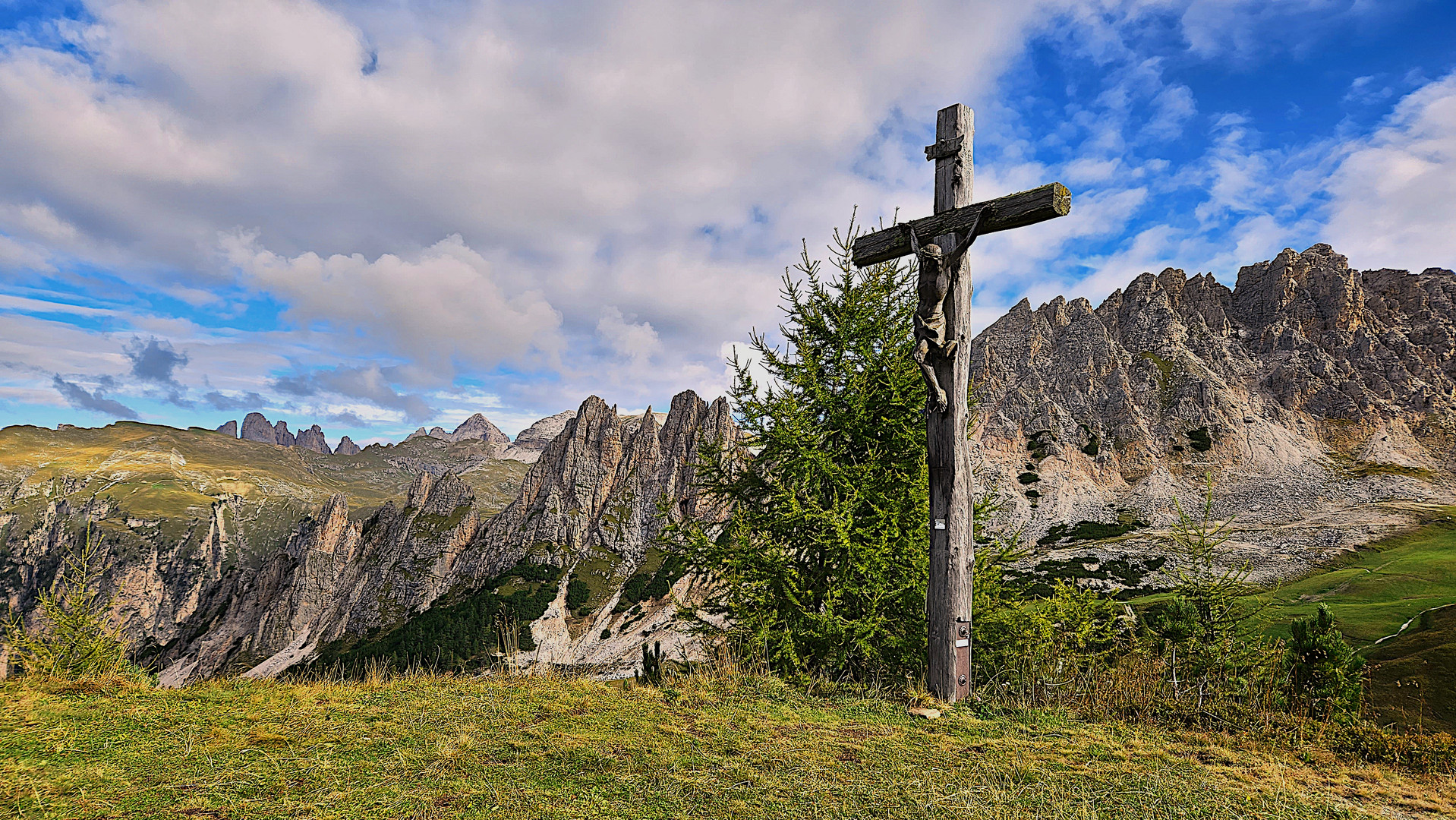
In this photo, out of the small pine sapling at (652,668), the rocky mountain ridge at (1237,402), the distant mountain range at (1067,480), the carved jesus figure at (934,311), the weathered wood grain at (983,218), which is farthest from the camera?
the rocky mountain ridge at (1237,402)

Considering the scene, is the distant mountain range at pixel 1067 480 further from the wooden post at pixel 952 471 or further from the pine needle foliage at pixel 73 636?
the wooden post at pixel 952 471

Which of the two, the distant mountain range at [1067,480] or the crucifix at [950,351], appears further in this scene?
the distant mountain range at [1067,480]

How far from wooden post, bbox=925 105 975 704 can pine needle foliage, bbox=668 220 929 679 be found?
158cm

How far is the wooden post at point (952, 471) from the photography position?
8156mm

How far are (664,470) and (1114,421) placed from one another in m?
109

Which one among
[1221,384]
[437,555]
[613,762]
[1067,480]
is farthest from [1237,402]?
[437,555]

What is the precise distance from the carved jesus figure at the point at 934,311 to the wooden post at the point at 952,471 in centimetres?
12

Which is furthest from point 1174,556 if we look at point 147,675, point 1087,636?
point 147,675

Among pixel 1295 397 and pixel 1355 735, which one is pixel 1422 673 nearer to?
pixel 1355 735

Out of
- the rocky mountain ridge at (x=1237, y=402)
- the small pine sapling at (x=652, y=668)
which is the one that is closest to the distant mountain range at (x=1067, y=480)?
the rocky mountain ridge at (x=1237, y=402)

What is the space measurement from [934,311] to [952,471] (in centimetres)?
225

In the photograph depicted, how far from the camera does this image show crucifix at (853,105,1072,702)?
813cm

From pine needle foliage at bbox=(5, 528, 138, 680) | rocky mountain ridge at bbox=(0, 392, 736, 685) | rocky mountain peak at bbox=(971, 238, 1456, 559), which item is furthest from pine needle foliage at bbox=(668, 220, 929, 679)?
rocky mountain ridge at bbox=(0, 392, 736, 685)

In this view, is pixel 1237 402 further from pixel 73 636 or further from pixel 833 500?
pixel 73 636
